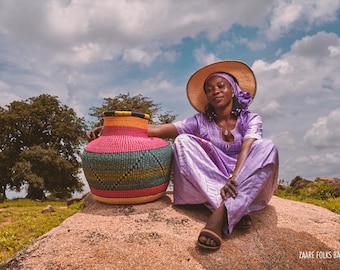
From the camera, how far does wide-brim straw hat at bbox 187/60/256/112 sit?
435cm

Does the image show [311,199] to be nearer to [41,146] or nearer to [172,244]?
[172,244]

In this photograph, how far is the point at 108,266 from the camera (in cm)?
276

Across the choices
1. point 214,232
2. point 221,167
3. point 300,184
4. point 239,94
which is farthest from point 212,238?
point 300,184

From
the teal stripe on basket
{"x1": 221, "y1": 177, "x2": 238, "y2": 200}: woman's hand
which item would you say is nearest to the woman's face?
the teal stripe on basket

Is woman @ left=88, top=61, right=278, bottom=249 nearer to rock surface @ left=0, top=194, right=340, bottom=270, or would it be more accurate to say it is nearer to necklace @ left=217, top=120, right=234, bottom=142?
necklace @ left=217, top=120, right=234, bottom=142

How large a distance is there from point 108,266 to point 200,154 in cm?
160

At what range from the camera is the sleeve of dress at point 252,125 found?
3.84 m

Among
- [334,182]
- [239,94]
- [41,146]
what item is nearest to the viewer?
[239,94]

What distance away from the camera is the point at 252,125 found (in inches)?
156

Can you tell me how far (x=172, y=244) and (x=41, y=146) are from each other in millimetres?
21695

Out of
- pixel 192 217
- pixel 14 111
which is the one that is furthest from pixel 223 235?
pixel 14 111

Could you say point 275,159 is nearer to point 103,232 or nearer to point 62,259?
point 103,232

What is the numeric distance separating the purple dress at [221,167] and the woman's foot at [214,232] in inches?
2.8

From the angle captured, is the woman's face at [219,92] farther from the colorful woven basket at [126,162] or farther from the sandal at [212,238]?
the sandal at [212,238]
